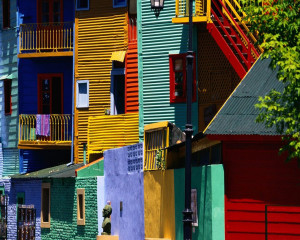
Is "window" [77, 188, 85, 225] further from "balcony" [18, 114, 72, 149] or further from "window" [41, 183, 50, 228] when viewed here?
"balcony" [18, 114, 72, 149]

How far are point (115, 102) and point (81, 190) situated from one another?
435cm

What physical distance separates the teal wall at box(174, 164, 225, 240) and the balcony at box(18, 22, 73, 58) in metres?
18.6

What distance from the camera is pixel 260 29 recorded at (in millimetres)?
24547

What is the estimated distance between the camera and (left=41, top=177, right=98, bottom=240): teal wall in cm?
4128

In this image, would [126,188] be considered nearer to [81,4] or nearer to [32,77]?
[81,4]

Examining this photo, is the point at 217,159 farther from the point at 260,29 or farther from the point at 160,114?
the point at 160,114

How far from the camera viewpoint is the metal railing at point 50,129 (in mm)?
47375

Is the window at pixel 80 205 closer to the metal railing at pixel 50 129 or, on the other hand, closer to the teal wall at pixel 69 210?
the teal wall at pixel 69 210

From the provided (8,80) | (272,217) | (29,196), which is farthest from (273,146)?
(8,80)

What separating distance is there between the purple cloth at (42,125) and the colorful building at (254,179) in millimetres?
20514

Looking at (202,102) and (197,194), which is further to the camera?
(202,102)

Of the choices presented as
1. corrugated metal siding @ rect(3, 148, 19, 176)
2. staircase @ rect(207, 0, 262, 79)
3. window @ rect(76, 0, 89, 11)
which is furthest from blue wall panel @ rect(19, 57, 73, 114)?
staircase @ rect(207, 0, 262, 79)

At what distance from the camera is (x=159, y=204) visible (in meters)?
33.5

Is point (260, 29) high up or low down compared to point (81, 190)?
up
